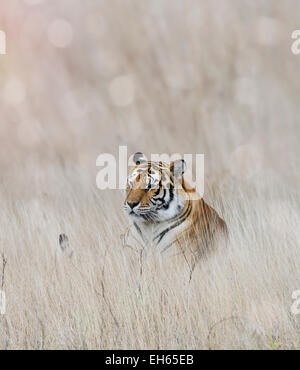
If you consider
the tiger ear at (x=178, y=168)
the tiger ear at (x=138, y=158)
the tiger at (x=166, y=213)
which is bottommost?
the tiger at (x=166, y=213)

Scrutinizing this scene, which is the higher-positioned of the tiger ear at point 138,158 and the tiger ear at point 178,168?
the tiger ear at point 138,158

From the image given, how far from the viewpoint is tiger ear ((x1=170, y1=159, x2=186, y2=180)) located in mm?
4961

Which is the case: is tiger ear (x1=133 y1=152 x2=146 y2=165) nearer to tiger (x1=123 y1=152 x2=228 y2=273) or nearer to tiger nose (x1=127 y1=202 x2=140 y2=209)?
tiger (x1=123 y1=152 x2=228 y2=273)

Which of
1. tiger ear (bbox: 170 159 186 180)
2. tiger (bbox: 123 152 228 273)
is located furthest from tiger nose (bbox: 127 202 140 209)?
tiger ear (bbox: 170 159 186 180)

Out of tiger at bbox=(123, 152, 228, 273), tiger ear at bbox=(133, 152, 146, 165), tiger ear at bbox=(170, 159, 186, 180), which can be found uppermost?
tiger ear at bbox=(133, 152, 146, 165)

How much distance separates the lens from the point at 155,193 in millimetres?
4848

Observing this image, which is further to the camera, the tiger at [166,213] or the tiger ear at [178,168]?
the tiger ear at [178,168]

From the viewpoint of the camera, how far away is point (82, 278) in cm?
472

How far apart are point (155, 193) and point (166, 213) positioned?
0.15 metres

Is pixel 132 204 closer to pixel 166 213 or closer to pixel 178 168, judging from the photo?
pixel 166 213

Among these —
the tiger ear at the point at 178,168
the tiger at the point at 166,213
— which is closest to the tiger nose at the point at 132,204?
the tiger at the point at 166,213

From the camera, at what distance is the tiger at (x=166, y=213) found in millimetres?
4836

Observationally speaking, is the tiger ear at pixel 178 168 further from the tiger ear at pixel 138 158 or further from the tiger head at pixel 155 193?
the tiger ear at pixel 138 158
